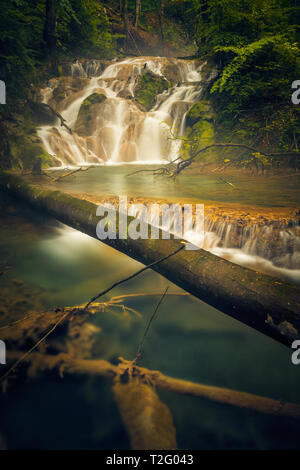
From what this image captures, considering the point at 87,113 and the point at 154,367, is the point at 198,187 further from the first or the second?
the point at 87,113

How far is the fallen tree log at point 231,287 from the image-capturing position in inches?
71.9

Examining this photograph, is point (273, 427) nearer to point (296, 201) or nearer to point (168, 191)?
point (296, 201)

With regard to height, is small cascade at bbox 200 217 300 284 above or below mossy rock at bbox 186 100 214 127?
below

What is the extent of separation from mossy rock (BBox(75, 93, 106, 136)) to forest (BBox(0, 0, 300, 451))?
2717 mm

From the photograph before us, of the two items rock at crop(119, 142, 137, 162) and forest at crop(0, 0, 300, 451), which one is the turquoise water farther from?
rock at crop(119, 142, 137, 162)

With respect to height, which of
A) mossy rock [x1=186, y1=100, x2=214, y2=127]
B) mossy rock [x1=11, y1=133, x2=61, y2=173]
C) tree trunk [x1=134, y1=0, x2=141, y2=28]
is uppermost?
tree trunk [x1=134, y1=0, x2=141, y2=28]

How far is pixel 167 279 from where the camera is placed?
386cm

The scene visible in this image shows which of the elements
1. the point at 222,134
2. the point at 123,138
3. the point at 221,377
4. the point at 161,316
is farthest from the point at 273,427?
the point at 123,138

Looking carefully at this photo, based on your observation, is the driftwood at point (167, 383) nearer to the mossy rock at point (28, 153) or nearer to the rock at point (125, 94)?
the mossy rock at point (28, 153)

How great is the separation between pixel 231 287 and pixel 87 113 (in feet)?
50.2

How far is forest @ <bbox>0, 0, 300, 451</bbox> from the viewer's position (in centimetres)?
196

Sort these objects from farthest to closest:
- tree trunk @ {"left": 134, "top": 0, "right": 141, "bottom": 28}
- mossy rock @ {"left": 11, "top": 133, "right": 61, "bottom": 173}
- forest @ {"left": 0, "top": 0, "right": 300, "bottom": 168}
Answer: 1. tree trunk @ {"left": 134, "top": 0, "right": 141, "bottom": 28}
2. mossy rock @ {"left": 11, "top": 133, "right": 61, "bottom": 173}
3. forest @ {"left": 0, "top": 0, "right": 300, "bottom": 168}

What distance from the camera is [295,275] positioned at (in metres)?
4.39

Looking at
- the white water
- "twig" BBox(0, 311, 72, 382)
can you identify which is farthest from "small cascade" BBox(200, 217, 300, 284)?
"twig" BBox(0, 311, 72, 382)
